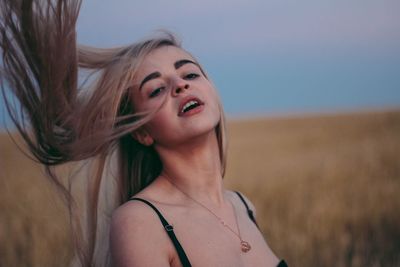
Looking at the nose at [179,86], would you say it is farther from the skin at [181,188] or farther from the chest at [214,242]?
the chest at [214,242]

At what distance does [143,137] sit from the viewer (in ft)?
6.72

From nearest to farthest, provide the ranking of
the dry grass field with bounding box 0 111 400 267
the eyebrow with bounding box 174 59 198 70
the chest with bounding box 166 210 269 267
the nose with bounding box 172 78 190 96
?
Result: the chest with bounding box 166 210 269 267 < the nose with bounding box 172 78 190 96 < the eyebrow with bounding box 174 59 198 70 < the dry grass field with bounding box 0 111 400 267

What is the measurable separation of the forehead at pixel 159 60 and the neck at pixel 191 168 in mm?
293

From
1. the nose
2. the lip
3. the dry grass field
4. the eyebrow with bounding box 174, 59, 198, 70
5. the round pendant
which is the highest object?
the eyebrow with bounding box 174, 59, 198, 70

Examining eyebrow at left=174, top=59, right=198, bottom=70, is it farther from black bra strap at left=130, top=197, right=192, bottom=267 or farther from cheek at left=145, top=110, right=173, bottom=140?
black bra strap at left=130, top=197, right=192, bottom=267

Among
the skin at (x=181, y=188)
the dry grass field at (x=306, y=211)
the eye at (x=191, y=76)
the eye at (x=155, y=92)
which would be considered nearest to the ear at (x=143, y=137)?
the skin at (x=181, y=188)

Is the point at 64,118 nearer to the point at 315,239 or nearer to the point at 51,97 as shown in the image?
the point at 51,97

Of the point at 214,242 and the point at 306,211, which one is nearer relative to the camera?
the point at 214,242

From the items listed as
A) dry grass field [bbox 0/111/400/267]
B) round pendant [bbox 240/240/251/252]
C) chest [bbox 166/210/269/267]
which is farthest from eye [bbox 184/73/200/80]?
dry grass field [bbox 0/111/400/267]

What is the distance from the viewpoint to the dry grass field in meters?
3.72

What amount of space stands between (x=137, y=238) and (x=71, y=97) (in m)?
0.61

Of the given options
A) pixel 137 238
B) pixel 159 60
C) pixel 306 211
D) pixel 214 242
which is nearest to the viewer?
pixel 137 238

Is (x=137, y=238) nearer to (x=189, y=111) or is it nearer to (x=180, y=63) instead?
(x=189, y=111)

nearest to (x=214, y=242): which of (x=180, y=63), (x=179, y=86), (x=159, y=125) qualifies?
(x=159, y=125)
